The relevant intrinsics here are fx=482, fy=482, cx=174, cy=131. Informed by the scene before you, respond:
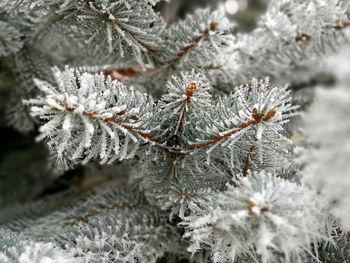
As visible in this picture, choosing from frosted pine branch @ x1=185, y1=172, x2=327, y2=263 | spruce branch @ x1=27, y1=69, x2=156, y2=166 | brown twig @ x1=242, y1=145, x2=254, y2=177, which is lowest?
frosted pine branch @ x1=185, y1=172, x2=327, y2=263

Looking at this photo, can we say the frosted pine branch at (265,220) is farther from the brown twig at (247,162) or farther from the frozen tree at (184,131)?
the brown twig at (247,162)

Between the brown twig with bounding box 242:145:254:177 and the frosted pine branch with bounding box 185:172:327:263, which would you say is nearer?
the frosted pine branch with bounding box 185:172:327:263

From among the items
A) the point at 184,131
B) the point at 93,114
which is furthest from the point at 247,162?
the point at 93,114

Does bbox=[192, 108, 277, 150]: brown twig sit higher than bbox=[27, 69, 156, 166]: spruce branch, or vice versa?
bbox=[192, 108, 277, 150]: brown twig

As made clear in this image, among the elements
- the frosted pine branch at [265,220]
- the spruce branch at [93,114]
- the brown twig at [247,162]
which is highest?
the brown twig at [247,162]

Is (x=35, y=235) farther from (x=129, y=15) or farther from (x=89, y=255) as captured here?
(x=129, y=15)

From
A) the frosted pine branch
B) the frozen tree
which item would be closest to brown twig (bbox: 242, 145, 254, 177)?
the frozen tree

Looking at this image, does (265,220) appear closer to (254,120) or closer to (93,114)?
(254,120)

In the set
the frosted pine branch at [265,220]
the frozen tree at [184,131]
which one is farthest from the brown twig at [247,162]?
the frosted pine branch at [265,220]

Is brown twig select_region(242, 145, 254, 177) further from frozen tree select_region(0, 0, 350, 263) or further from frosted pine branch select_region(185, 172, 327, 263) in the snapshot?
frosted pine branch select_region(185, 172, 327, 263)
